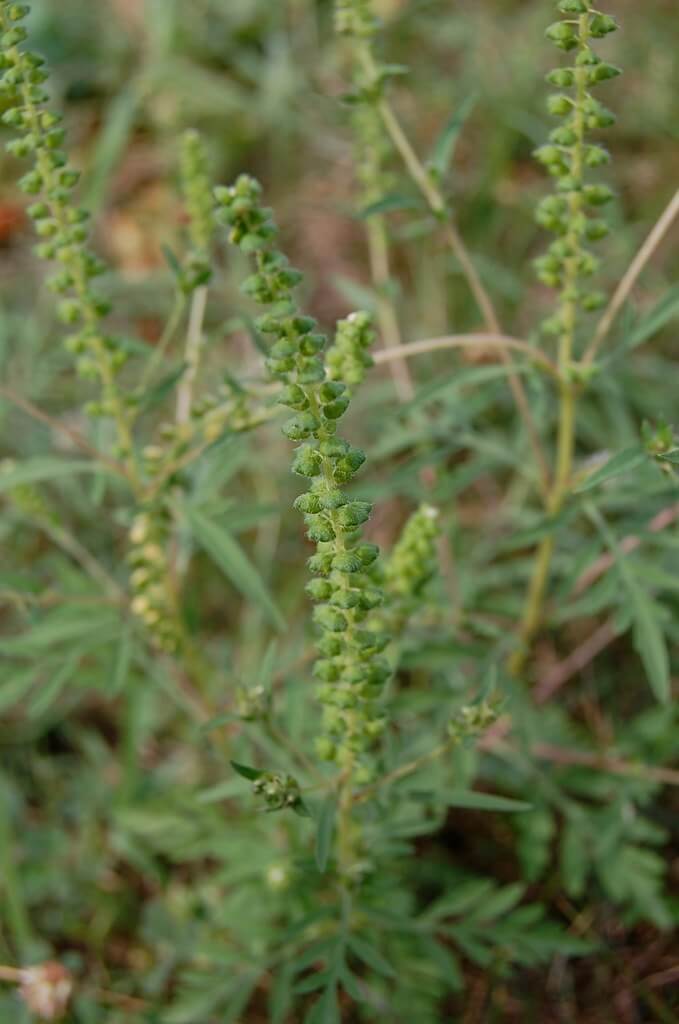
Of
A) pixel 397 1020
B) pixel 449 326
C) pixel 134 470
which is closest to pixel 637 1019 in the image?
pixel 397 1020

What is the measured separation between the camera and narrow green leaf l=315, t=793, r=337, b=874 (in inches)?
69.7

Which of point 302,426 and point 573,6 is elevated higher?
point 573,6

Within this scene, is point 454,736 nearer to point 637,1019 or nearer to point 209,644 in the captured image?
point 637,1019

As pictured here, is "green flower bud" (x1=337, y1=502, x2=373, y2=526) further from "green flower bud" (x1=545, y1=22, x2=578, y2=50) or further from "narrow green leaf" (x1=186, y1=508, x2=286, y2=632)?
"green flower bud" (x1=545, y1=22, x2=578, y2=50)

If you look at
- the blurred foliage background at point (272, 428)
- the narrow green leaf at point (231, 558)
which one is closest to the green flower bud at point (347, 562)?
the narrow green leaf at point (231, 558)

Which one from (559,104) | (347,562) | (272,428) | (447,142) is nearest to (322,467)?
(347,562)

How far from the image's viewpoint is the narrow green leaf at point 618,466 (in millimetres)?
1817

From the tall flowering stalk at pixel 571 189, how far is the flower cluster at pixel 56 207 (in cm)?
89

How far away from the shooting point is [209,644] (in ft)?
11.7

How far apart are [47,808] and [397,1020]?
1.38 metres

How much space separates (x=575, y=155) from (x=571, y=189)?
0.20ft

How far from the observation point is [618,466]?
185 cm

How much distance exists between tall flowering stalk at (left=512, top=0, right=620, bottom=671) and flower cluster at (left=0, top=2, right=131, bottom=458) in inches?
35.0

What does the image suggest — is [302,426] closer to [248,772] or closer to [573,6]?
[248,772]
